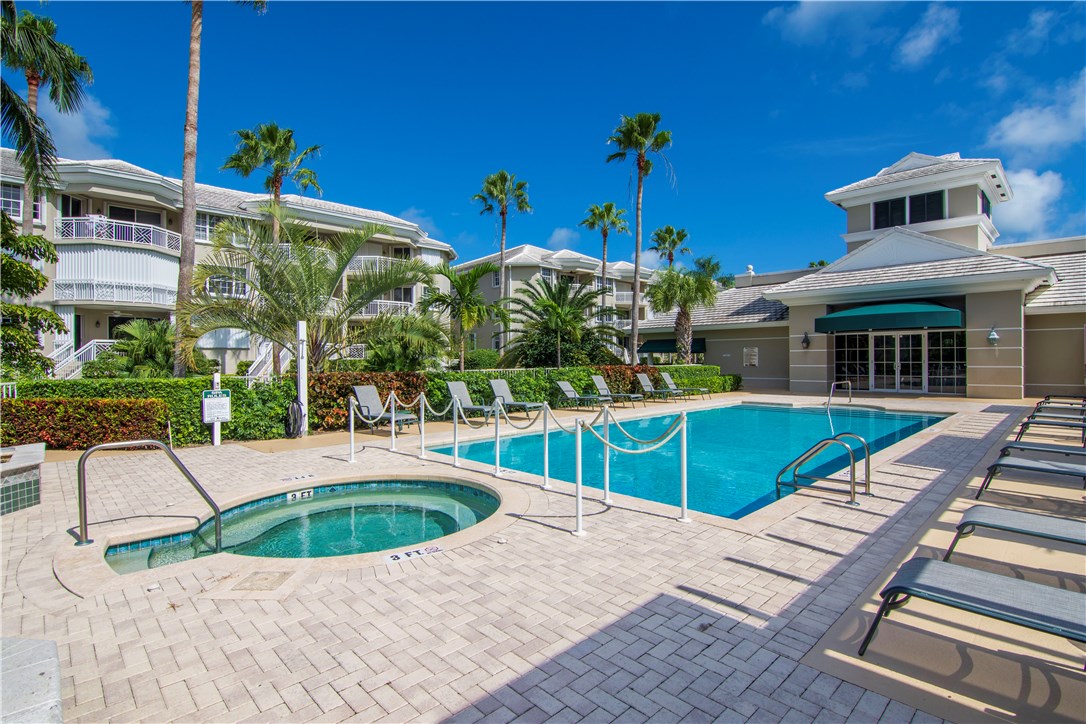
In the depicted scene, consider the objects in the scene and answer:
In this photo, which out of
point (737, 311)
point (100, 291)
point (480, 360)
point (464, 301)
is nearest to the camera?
point (464, 301)

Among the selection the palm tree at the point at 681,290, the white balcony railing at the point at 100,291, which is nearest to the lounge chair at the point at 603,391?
the palm tree at the point at 681,290

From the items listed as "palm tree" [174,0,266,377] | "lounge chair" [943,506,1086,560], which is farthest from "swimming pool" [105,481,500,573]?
"palm tree" [174,0,266,377]

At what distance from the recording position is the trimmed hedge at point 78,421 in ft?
33.9

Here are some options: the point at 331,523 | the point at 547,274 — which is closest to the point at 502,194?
the point at 547,274

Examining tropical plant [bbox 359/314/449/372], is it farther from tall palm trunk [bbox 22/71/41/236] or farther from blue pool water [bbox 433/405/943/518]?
tall palm trunk [bbox 22/71/41/236]

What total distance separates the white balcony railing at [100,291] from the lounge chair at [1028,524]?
81.0ft

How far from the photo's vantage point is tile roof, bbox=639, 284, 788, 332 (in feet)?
86.2

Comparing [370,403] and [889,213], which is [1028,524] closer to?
[370,403]

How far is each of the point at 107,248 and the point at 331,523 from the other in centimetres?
2140

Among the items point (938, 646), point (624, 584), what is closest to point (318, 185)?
point (624, 584)

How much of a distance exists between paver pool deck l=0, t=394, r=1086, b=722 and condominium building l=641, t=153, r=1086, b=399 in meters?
16.5

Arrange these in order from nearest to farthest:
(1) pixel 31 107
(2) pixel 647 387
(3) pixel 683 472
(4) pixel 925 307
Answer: (3) pixel 683 472 → (1) pixel 31 107 → (4) pixel 925 307 → (2) pixel 647 387

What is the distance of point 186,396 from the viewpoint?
36.0 ft

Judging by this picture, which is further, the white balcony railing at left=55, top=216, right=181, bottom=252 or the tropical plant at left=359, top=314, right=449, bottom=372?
the white balcony railing at left=55, top=216, right=181, bottom=252
